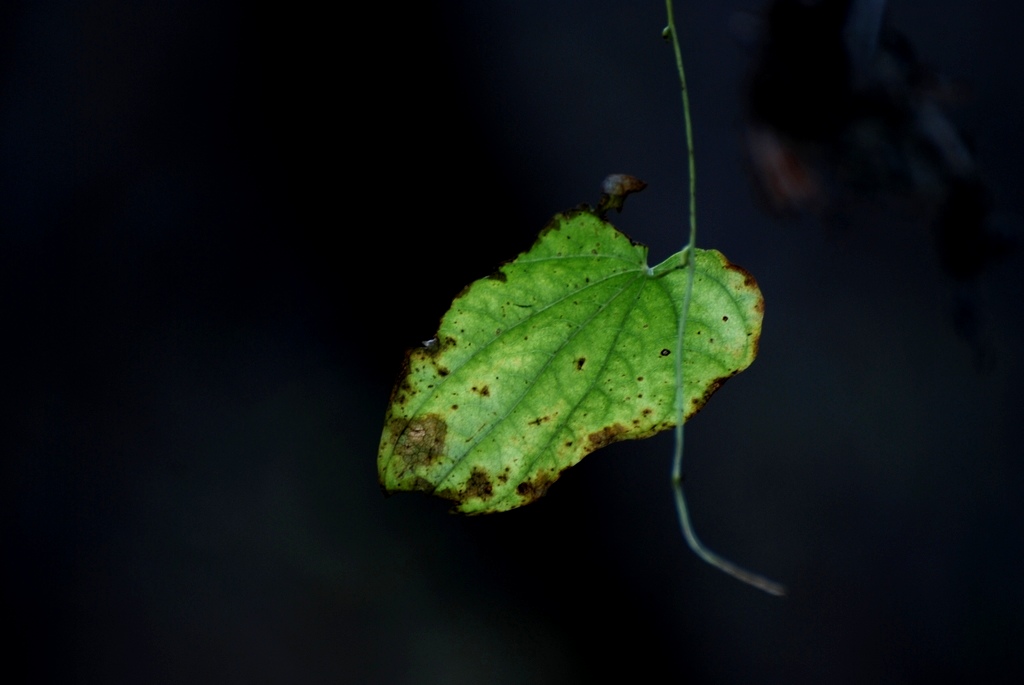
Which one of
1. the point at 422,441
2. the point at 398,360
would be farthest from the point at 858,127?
the point at 422,441

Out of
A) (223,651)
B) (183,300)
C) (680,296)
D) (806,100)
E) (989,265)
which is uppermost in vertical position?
(806,100)

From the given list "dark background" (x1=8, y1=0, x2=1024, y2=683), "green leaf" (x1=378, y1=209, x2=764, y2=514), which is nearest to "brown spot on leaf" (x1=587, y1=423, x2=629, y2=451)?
"green leaf" (x1=378, y1=209, x2=764, y2=514)

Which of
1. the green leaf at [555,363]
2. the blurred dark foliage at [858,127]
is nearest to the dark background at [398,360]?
the blurred dark foliage at [858,127]

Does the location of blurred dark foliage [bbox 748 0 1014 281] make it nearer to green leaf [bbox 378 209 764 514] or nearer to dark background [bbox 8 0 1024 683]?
dark background [bbox 8 0 1024 683]

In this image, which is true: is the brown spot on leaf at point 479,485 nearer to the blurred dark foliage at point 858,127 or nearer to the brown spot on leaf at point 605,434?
the brown spot on leaf at point 605,434

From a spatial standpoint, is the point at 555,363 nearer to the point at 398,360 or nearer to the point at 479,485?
the point at 479,485

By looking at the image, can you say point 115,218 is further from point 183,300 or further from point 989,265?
point 989,265

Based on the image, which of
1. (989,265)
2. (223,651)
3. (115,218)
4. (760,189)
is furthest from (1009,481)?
(115,218)
